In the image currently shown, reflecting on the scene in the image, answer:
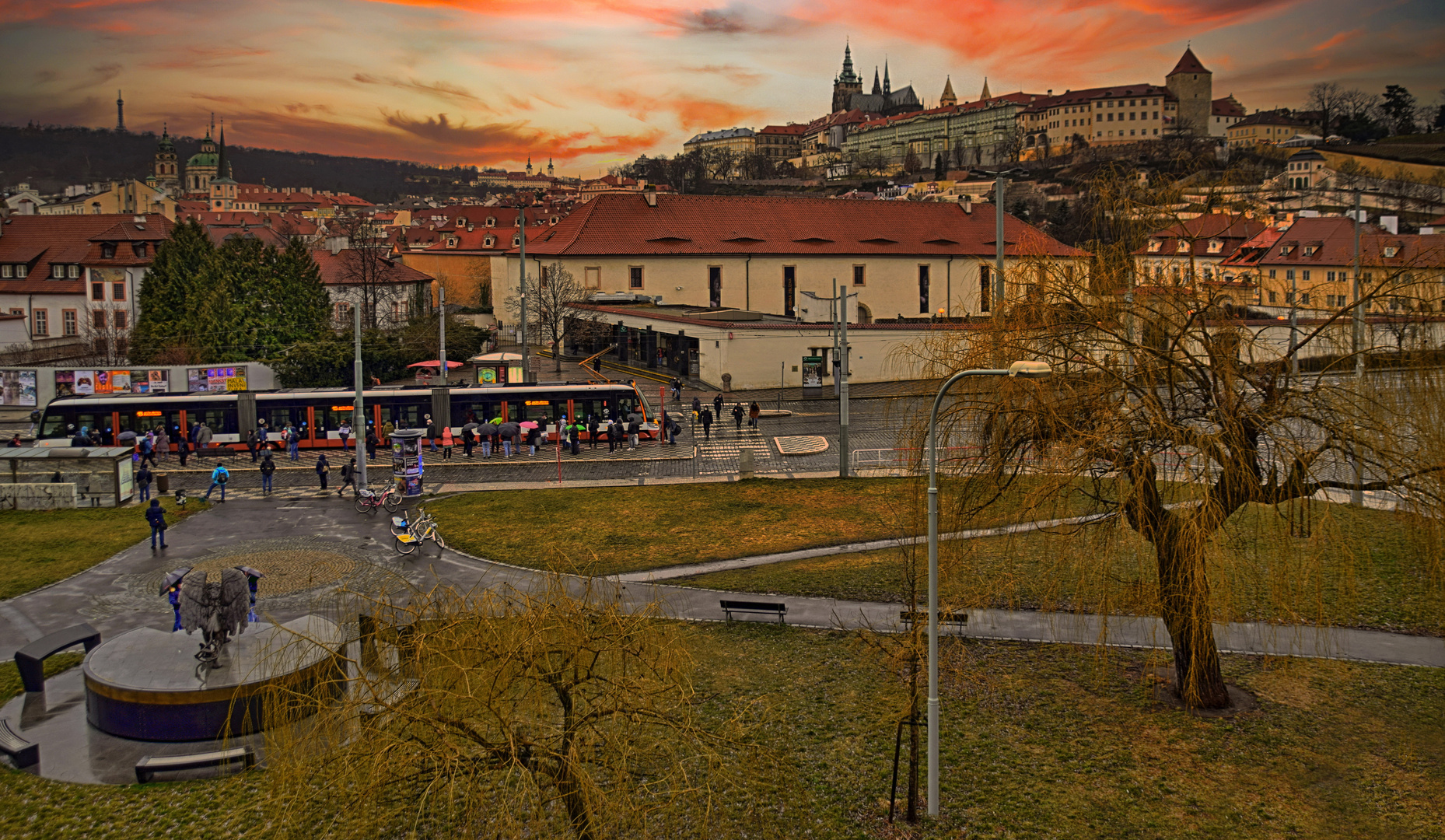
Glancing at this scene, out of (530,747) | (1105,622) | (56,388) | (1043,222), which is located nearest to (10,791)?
(530,747)

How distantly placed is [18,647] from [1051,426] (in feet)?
60.6

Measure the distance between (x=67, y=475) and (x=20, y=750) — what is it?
20469 millimetres

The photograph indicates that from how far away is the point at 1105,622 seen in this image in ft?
44.8

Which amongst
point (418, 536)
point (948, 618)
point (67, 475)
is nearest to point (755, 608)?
point (948, 618)

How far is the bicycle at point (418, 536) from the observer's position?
2527cm

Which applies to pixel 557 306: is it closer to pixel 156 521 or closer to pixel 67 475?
pixel 67 475

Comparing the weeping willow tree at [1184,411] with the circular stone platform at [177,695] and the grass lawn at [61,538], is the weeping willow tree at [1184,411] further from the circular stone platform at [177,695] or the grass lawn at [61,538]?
the grass lawn at [61,538]

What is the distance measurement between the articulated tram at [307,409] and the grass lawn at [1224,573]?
65.6 feet

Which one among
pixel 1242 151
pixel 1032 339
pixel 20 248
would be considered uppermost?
pixel 1242 151

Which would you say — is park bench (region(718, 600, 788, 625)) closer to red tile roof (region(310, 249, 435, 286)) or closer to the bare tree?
the bare tree

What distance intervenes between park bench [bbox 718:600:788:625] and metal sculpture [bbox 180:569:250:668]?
8.47 m

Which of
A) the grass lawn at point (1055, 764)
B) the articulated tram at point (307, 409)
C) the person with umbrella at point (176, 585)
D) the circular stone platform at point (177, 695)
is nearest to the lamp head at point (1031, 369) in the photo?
the grass lawn at point (1055, 764)

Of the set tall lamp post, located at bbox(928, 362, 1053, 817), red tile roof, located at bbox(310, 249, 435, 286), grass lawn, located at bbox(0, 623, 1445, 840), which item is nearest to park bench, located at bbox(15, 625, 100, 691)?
grass lawn, located at bbox(0, 623, 1445, 840)

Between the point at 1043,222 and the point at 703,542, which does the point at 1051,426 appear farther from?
the point at 1043,222
